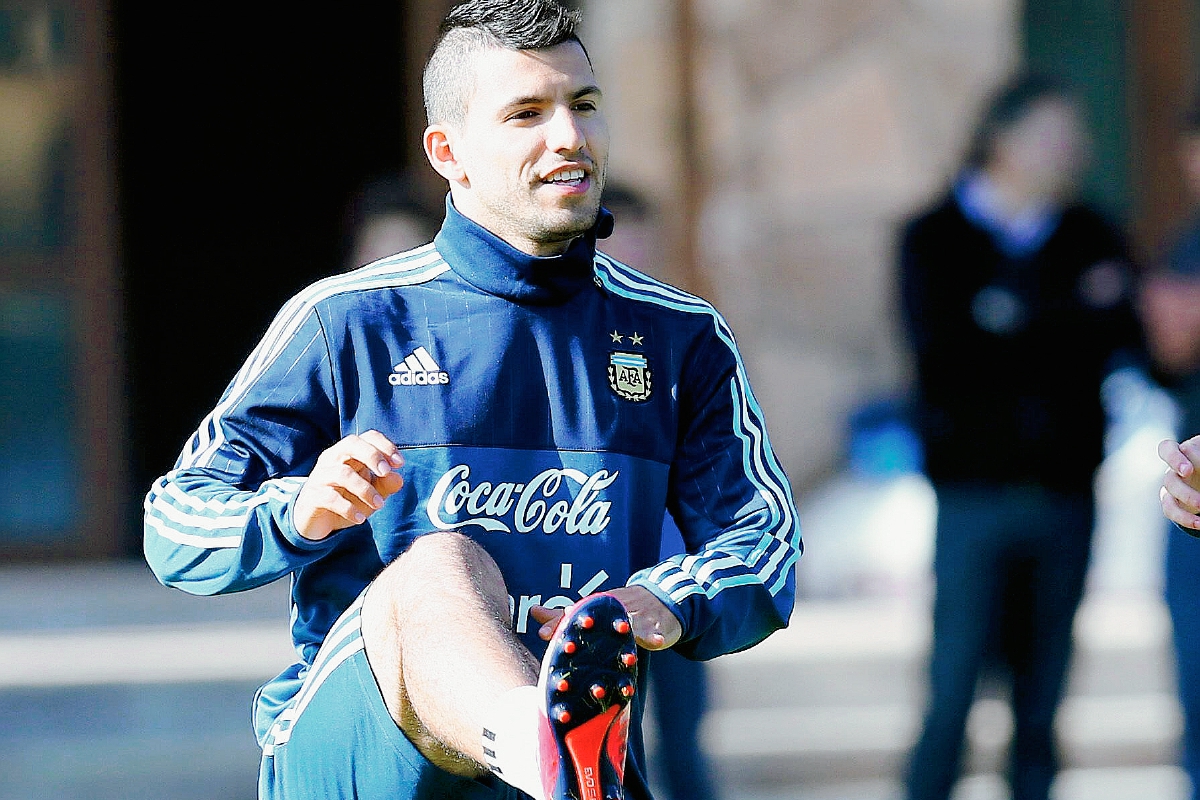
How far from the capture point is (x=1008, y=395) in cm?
450

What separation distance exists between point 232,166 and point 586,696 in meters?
7.09

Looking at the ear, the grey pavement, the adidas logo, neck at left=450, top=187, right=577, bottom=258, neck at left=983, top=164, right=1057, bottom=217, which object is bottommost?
the grey pavement

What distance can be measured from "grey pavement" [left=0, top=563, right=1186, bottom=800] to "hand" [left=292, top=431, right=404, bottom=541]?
291cm

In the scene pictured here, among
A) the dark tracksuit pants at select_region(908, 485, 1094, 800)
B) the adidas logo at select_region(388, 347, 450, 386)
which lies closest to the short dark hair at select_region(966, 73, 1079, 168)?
the dark tracksuit pants at select_region(908, 485, 1094, 800)

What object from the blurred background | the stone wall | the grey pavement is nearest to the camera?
the grey pavement

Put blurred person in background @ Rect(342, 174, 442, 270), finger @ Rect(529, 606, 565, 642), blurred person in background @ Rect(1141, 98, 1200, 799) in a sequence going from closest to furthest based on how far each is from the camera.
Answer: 1. finger @ Rect(529, 606, 565, 642)
2. blurred person in background @ Rect(1141, 98, 1200, 799)
3. blurred person in background @ Rect(342, 174, 442, 270)

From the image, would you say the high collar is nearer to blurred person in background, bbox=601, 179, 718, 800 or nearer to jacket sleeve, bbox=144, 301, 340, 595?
jacket sleeve, bbox=144, 301, 340, 595

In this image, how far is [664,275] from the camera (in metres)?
6.00

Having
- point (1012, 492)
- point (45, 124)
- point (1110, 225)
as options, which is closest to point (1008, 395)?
point (1012, 492)

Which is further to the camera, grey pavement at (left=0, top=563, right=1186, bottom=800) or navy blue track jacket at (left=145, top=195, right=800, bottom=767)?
grey pavement at (left=0, top=563, right=1186, bottom=800)

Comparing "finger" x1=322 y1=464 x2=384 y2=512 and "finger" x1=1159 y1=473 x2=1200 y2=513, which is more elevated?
"finger" x1=322 y1=464 x2=384 y2=512

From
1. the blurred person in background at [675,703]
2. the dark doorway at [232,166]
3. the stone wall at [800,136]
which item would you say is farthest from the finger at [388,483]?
the dark doorway at [232,166]

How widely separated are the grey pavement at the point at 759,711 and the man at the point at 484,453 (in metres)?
2.43

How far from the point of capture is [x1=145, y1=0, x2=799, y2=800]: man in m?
2.44
